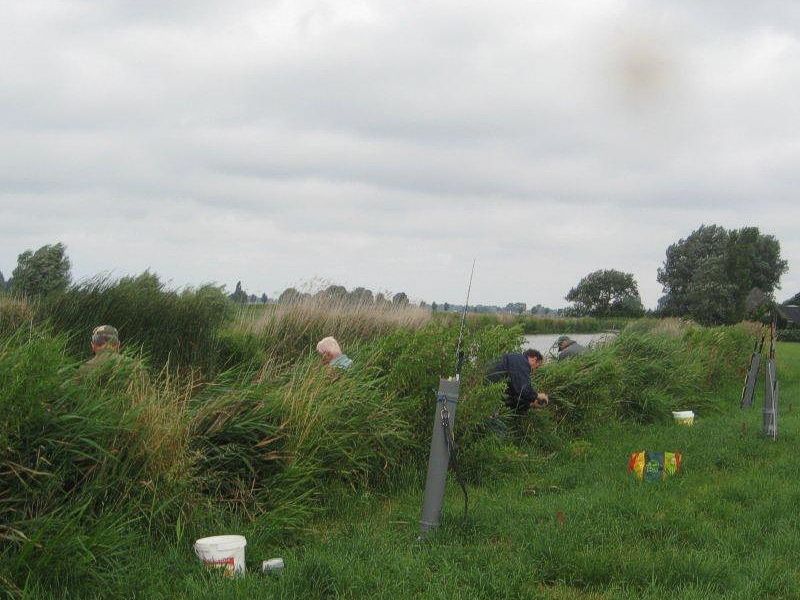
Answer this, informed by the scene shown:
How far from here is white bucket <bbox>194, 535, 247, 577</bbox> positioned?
4645 millimetres

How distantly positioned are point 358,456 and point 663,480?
2.52 m

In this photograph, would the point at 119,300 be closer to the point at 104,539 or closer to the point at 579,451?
the point at 579,451

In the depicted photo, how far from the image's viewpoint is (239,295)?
14.2 m

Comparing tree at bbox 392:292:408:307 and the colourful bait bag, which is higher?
tree at bbox 392:292:408:307

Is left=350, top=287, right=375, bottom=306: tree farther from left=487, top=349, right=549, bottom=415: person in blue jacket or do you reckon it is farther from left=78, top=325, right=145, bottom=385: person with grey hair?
left=78, top=325, right=145, bottom=385: person with grey hair

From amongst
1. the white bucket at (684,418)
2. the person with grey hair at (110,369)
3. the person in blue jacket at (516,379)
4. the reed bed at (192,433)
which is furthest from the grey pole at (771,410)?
the person with grey hair at (110,369)

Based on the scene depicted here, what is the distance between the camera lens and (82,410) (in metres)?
4.95

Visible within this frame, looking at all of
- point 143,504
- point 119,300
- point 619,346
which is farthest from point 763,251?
point 143,504

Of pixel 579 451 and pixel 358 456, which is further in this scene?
pixel 579 451

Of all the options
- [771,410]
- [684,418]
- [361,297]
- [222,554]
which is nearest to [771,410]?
[771,410]

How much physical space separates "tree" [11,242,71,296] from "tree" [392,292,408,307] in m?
5.62

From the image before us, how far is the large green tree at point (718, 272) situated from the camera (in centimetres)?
6178

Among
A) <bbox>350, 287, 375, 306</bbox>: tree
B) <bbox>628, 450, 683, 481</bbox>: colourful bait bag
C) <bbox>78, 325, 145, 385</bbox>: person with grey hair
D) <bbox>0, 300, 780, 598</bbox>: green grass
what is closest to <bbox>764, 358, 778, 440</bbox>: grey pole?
<bbox>0, 300, 780, 598</bbox>: green grass

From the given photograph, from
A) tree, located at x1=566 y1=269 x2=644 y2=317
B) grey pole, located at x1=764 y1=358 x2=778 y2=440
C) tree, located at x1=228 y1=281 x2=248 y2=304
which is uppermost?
tree, located at x1=566 y1=269 x2=644 y2=317
